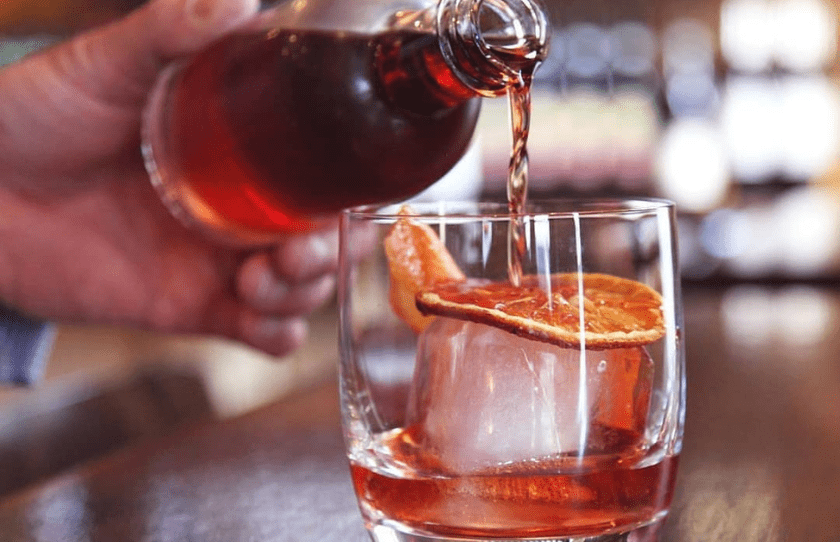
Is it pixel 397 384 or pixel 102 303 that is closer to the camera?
pixel 397 384

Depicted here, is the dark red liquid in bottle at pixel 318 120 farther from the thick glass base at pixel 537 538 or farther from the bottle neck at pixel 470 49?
the thick glass base at pixel 537 538

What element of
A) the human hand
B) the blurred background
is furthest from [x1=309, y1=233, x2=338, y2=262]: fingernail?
the blurred background

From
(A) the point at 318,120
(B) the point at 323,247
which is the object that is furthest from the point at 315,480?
(B) the point at 323,247

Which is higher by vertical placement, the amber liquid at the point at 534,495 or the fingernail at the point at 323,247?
the fingernail at the point at 323,247

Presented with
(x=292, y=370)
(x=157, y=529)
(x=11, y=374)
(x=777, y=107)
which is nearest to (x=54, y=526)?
(x=157, y=529)

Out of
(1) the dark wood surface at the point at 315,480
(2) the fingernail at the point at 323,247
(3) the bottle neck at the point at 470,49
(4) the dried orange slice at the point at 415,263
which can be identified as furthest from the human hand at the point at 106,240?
(4) the dried orange slice at the point at 415,263

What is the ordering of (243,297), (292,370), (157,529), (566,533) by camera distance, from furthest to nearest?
(292,370)
(243,297)
(157,529)
(566,533)

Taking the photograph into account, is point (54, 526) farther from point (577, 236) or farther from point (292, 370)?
point (292, 370)

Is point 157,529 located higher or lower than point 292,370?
higher
